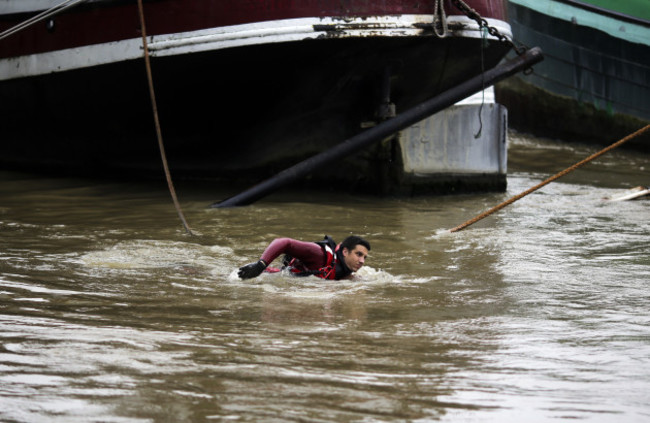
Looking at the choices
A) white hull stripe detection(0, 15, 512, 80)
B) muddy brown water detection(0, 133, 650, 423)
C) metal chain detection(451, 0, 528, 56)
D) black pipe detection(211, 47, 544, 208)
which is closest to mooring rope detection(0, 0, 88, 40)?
white hull stripe detection(0, 15, 512, 80)

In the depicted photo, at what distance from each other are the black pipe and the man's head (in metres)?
3.09

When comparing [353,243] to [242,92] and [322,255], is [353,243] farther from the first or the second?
[242,92]

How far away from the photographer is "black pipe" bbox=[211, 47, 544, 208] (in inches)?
342

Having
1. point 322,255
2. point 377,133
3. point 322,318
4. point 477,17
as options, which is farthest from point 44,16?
point 322,318

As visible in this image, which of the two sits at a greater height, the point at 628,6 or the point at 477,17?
the point at 628,6

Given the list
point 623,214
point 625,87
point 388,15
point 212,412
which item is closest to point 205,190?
point 388,15

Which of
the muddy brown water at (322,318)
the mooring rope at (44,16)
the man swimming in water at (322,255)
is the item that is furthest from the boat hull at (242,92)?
the man swimming in water at (322,255)

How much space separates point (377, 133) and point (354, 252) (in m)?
3.51

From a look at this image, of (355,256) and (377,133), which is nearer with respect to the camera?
(355,256)

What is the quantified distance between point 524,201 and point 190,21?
381cm

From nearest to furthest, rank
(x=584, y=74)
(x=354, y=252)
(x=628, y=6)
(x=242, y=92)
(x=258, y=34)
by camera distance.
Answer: (x=354, y=252)
(x=258, y=34)
(x=242, y=92)
(x=628, y=6)
(x=584, y=74)

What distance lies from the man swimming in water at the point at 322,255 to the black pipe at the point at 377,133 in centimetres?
285

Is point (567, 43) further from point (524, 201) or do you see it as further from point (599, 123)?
point (524, 201)

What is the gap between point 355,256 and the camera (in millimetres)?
5609
